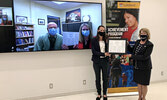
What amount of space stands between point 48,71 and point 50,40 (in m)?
0.71

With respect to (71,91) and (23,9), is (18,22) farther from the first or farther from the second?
(71,91)

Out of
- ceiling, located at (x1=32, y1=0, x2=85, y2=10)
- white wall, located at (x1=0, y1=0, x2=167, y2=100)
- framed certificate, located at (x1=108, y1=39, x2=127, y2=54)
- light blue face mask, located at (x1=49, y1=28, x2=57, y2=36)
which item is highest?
ceiling, located at (x1=32, y1=0, x2=85, y2=10)

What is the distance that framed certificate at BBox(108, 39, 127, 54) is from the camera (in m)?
2.94

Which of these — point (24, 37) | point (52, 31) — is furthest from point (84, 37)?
point (24, 37)

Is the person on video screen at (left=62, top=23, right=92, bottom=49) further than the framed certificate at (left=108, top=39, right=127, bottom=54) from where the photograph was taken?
Yes

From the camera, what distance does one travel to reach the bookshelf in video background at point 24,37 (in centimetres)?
290

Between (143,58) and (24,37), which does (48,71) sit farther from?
(143,58)

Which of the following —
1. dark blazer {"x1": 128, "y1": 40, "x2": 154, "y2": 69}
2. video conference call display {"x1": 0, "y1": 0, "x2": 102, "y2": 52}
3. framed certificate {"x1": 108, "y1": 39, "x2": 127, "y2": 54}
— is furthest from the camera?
framed certificate {"x1": 108, "y1": 39, "x2": 127, "y2": 54}

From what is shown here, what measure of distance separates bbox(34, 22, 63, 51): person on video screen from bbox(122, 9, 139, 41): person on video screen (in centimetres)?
Result: 146

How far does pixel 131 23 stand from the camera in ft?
11.1

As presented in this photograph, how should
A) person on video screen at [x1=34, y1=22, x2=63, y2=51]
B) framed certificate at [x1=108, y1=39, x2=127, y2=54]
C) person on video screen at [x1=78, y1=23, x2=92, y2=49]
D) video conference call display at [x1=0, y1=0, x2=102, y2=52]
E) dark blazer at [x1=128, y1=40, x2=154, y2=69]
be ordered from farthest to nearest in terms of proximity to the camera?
1. person on video screen at [x1=78, y1=23, x2=92, y2=49]
2. person on video screen at [x1=34, y1=22, x2=63, y2=51]
3. framed certificate at [x1=108, y1=39, x2=127, y2=54]
4. video conference call display at [x1=0, y1=0, x2=102, y2=52]
5. dark blazer at [x1=128, y1=40, x2=154, y2=69]

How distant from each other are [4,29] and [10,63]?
70 centimetres

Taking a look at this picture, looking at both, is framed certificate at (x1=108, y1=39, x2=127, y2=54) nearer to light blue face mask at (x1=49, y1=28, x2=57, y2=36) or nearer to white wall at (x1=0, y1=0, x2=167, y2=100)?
white wall at (x1=0, y1=0, x2=167, y2=100)

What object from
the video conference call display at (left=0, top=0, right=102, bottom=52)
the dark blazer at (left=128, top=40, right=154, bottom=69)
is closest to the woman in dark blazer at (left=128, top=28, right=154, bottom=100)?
the dark blazer at (left=128, top=40, right=154, bottom=69)
